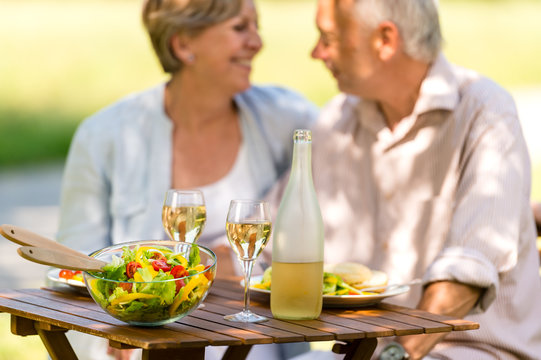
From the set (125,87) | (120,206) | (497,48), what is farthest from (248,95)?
(497,48)

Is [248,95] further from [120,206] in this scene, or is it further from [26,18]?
[26,18]

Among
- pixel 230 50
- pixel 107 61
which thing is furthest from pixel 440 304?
pixel 107 61

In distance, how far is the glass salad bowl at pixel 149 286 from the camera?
1.84m

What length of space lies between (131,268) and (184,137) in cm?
167

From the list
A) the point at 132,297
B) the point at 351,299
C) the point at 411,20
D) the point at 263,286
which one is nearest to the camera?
the point at 132,297

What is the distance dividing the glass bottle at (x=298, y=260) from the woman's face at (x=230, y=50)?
4.60 feet

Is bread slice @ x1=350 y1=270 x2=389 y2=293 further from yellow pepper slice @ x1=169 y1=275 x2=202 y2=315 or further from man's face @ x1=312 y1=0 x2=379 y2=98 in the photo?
man's face @ x1=312 y1=0 x2=379 y2=98

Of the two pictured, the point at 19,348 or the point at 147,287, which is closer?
the point at 147,287

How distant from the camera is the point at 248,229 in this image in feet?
6.46

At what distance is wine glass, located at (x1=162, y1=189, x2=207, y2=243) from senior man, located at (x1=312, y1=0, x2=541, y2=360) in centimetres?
64

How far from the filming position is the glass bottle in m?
2.04

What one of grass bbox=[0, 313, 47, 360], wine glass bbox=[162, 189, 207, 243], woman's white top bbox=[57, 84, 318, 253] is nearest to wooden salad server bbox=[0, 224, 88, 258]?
wine glass bbox=[162, 189, 207, 243]

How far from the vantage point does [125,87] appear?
15062mm

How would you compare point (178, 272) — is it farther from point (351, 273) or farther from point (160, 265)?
point (351, 273)
